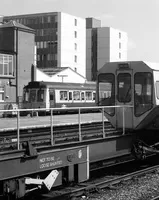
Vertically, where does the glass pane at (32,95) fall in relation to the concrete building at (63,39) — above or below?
below

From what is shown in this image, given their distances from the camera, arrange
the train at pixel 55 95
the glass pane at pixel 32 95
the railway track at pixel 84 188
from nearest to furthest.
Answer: the railway track at pixel 84 188 → the train at pixel 55 95 → the glass pane at pixel 32 95

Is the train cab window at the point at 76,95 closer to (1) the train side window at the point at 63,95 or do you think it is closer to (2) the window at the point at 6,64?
(1) the train side window at the point at 63,95

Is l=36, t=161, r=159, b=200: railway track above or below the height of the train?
below

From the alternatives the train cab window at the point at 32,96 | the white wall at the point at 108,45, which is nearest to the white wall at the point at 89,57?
the white wall at the point at 108,45

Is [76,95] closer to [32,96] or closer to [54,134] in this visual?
[32,96]

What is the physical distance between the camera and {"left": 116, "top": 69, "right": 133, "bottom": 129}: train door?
13344mm

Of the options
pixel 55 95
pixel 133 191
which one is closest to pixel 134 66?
pixel 133 191

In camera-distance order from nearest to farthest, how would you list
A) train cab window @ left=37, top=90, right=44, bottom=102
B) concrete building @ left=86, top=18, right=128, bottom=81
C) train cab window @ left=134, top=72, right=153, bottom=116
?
train cab window @ left=134, top=72, right=153, bottom=116 → train cab window @ left=37, top=90, right=44, bottom=102 → concrete building @ left=86, top=18, right=128, bottom=81

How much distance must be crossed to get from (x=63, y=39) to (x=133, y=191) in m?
83.9

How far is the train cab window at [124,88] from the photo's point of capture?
43.9 ft

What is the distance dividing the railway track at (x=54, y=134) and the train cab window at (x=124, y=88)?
1.07m

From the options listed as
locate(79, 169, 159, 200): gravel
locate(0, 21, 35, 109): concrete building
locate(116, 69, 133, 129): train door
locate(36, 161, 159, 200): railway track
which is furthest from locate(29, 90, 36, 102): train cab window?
locate(79, 169, 159, 200): gravel

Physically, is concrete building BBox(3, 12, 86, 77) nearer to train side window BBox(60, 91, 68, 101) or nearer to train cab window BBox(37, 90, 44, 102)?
train side window BBox(60, 91, 68, 101)

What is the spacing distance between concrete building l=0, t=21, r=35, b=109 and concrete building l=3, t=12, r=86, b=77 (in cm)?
3530
